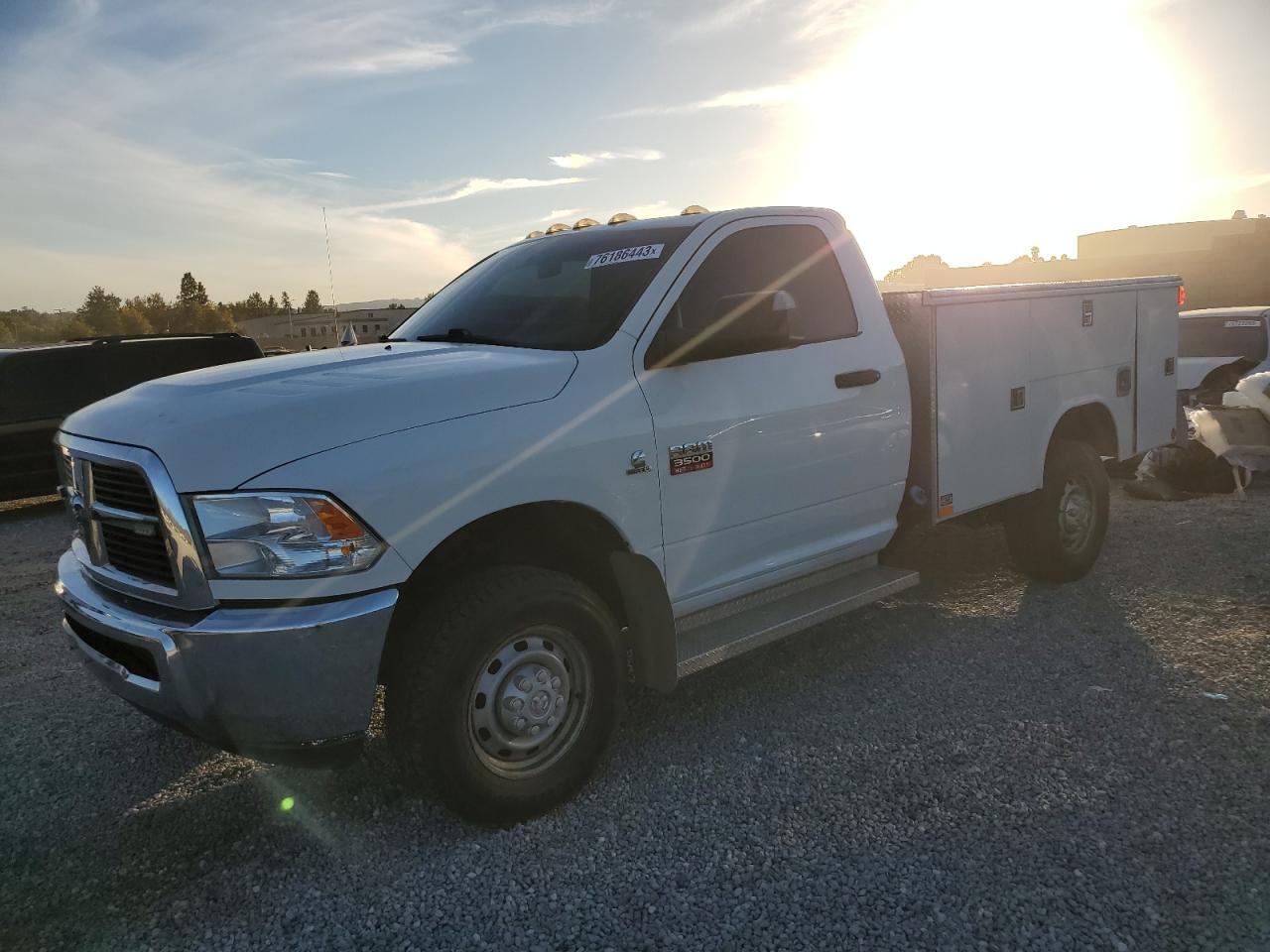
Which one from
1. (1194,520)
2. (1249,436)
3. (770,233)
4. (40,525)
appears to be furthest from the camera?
(40,525)

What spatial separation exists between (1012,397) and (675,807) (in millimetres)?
2998

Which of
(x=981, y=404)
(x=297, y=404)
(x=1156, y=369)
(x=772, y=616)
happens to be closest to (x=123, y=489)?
(x=297, y=404)

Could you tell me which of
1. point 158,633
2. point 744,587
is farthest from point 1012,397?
point 158,633

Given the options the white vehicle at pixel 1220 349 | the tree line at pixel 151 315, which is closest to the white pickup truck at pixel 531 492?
the white vehicle at pixel 1220 349

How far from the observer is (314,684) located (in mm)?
2609

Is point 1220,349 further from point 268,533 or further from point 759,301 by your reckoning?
point 268,533

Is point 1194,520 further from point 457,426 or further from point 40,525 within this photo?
point 40,525

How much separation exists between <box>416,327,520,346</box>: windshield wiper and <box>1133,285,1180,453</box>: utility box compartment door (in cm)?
426

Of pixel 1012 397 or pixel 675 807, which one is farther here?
pixel 1012 397

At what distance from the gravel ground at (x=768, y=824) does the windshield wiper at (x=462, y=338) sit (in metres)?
1.70

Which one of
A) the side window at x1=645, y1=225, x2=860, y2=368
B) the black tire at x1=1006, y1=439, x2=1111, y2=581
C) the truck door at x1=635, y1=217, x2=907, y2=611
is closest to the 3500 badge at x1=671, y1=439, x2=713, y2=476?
the truck door at x1=635, y1=217, x2=907, y2=611

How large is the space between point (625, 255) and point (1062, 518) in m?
3.22

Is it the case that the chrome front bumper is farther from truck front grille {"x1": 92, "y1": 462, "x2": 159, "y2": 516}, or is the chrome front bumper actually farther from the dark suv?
the dark suv

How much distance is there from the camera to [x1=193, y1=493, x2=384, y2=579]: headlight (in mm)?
2568
